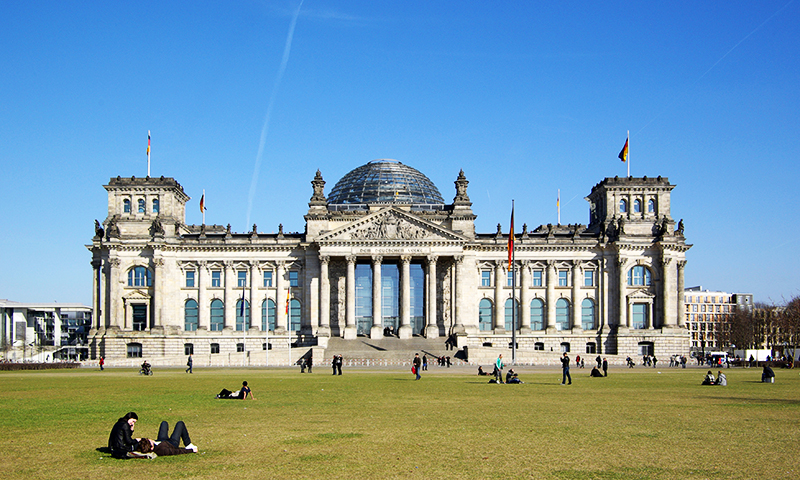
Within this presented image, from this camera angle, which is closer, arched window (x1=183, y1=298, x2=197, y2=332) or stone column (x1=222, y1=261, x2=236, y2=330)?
stone column (x1=222, y1=261, x2=236, y2=330)

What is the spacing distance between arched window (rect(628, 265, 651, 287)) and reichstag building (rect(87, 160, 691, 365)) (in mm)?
186

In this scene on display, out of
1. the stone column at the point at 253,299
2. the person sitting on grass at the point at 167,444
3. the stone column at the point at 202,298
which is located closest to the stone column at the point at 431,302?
the stone column at the point at 253,299

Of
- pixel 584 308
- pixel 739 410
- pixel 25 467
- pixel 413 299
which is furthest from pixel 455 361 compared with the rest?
pixel 25 467

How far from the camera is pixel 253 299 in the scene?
349ft

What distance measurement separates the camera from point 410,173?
121 metres

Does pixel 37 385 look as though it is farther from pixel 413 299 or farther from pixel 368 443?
pixel 413 299

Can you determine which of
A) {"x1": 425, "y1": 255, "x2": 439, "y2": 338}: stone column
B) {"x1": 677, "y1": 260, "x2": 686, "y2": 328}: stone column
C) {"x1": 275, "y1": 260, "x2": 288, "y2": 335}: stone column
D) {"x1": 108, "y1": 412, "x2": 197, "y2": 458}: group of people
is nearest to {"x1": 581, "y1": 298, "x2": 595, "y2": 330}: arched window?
{"x1": 677, "y1": 260, "x2": 686, "y2": 328}: stone column

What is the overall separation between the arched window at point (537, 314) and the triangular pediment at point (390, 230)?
46.2 ft

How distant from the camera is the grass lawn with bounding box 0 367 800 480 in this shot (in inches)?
738

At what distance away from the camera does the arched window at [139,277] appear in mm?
105500

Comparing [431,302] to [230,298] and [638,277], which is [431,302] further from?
[638,277]

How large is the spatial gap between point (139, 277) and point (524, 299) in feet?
165

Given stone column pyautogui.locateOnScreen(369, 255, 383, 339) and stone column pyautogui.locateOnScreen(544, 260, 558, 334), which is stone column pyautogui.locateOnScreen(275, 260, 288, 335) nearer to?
stone column pyautogui.locateOnScreen(369, 255, 383, 339)

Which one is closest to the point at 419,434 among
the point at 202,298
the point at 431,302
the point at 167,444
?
the point at 167,444
